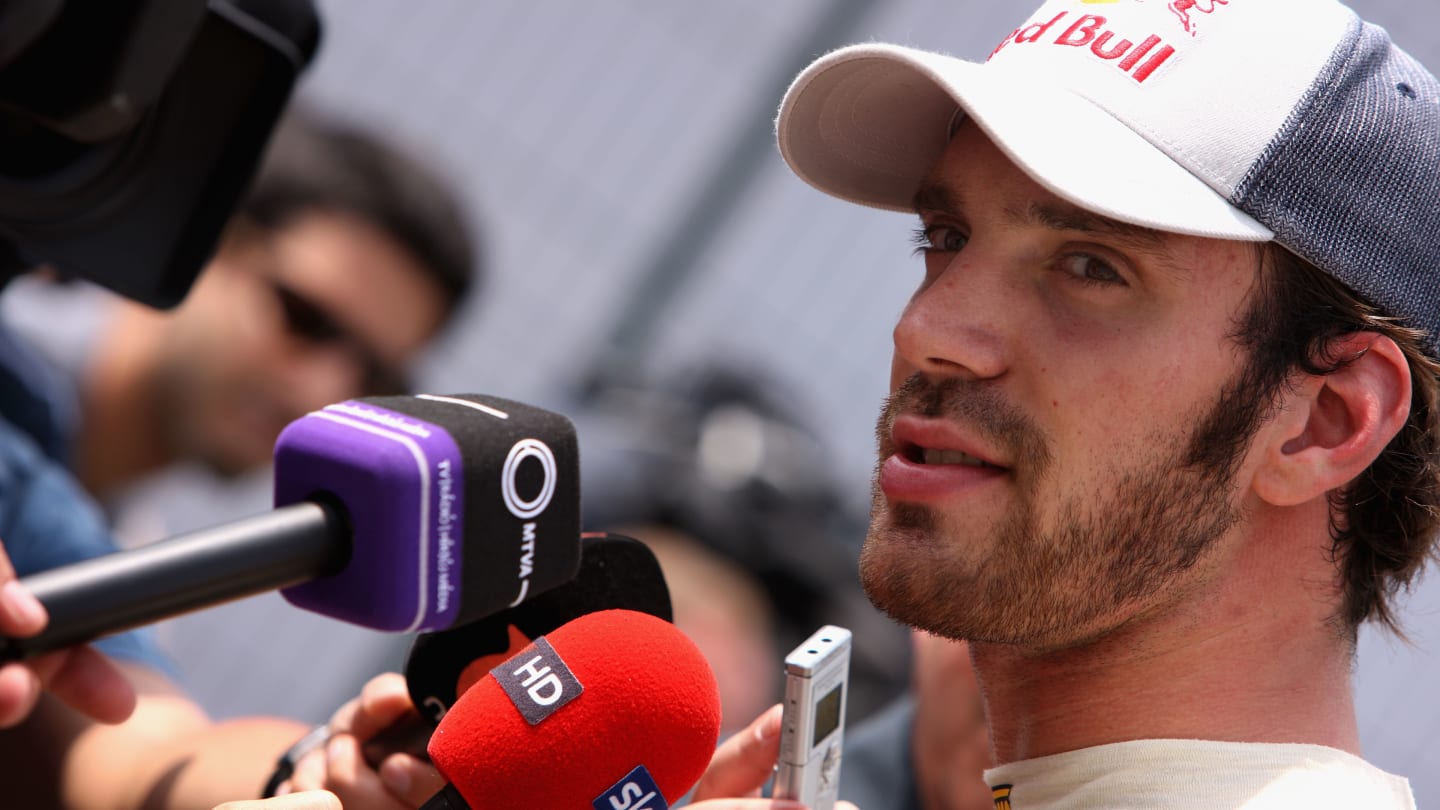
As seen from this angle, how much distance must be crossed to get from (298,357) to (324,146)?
0.52 metres

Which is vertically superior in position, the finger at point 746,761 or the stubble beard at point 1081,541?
the stubble beard at point 1081,541

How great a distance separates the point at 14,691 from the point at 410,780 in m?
0.37

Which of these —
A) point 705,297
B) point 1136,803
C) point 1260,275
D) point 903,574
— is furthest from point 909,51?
point 705,297

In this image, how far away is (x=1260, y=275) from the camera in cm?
129

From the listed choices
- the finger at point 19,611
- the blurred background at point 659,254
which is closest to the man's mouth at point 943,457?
the finger at point 19,611

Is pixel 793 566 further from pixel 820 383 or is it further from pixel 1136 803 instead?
pixel 1136 803

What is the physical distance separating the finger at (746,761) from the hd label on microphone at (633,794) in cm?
23

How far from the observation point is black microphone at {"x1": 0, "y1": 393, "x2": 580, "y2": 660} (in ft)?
3.24

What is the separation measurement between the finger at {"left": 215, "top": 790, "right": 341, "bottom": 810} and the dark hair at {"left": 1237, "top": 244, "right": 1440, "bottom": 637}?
→ 858mm

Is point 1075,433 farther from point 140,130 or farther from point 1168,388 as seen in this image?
point 140,130

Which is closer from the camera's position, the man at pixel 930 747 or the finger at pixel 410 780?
the finger at pixel 410 780

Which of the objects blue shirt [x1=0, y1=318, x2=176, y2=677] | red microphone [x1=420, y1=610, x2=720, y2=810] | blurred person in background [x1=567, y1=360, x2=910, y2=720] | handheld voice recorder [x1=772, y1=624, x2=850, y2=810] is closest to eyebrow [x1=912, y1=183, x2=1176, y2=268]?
handheld voice recorder [x1=772, y1=624, x2=850, y2=810]

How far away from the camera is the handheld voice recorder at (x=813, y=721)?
1.16m

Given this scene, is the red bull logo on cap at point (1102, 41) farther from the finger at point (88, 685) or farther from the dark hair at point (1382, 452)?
the finger at point (88, 685)
